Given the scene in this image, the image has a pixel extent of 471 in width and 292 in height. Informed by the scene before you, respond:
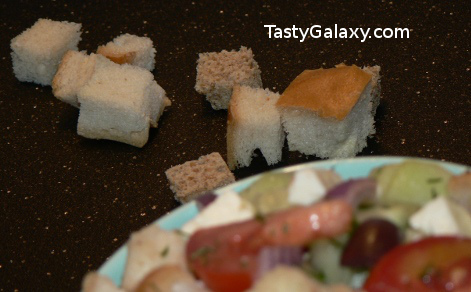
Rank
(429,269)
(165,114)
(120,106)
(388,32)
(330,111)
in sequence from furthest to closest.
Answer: (388,32) → (165,114) → (120,106) → (330,111) → (429,269)

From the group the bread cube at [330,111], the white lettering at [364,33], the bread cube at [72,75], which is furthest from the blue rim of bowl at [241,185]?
the white lettering at [364,33]

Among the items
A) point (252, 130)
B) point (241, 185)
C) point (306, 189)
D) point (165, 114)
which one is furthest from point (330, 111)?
point (306, 189)

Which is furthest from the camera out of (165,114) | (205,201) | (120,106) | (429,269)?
(165,114)

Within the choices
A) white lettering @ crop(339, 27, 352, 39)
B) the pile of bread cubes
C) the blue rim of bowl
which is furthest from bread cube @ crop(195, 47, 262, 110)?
the blue rim of bowl

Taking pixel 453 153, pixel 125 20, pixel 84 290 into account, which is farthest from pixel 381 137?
pixel 84 290

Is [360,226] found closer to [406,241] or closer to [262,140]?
[406,241]

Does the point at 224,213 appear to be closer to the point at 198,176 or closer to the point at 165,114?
the point at 198,176

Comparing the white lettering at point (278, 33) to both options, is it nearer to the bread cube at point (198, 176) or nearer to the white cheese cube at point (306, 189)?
the bread cube at point (198, 176)

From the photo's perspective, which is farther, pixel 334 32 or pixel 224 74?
pixel 334 32

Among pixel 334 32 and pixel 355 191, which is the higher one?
pixel 355 191

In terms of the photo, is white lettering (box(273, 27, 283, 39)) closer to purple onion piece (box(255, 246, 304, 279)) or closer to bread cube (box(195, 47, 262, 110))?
bread cube (box(195, 47, 262, 110))
